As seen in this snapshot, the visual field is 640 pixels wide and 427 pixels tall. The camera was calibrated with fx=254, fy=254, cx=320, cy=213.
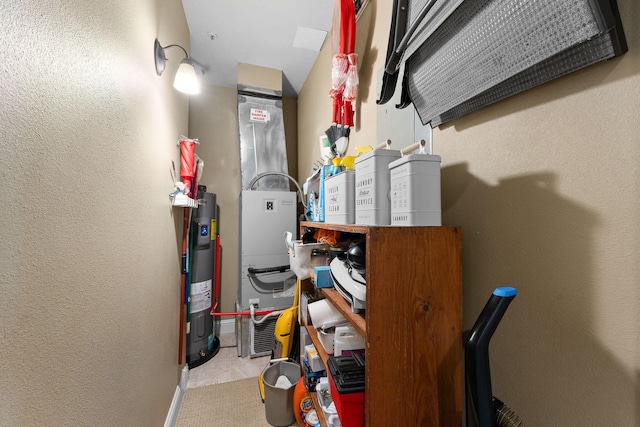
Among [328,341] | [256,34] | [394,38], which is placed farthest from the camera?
[256,34]

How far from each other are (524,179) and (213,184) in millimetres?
2815

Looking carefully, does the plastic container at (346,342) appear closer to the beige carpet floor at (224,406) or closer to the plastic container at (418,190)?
the plastic container at (418,190)

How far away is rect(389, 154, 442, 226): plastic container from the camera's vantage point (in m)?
0.72

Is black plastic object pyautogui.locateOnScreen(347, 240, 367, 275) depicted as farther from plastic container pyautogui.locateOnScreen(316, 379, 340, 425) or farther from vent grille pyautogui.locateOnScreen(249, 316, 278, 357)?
vent grille pyautogui.locateOnScreen(249, 316, 278, 357)

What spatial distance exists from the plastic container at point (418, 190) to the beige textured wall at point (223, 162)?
7.84ft

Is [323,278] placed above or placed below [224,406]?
above

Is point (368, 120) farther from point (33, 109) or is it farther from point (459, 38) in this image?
point (33, 109)

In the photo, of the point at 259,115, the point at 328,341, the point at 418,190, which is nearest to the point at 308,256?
the point at 328,341

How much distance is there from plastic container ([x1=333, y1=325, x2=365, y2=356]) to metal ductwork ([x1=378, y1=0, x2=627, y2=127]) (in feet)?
2.95

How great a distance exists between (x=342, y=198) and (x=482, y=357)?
66cm

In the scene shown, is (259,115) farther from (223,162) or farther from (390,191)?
(390,191)

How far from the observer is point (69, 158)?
64 cm

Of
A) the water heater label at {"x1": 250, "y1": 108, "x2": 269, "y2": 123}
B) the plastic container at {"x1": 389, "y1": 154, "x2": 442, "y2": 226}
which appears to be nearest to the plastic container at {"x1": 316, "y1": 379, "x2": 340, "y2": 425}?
the plastic container at {"x1": 389, "y1": 154, "x2": 442, "y2": 226}

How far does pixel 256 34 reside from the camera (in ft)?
7.24
